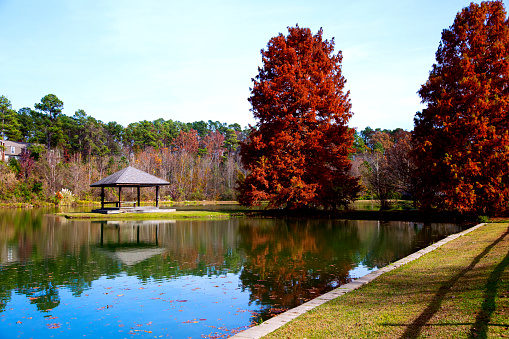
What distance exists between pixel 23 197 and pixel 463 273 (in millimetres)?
47218

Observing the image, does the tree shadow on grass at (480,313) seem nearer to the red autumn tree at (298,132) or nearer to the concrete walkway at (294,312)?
the concrete walkway at (294,312)

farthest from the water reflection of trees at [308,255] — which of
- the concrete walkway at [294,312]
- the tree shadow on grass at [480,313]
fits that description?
the tree shadow on grass at [480,313]

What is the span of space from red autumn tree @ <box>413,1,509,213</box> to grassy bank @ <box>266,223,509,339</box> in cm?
1335

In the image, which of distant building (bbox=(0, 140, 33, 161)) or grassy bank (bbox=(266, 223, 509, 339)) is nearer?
grassy bank (bbox=(266, 223, 509, 339))

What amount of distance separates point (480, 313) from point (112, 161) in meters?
60.3

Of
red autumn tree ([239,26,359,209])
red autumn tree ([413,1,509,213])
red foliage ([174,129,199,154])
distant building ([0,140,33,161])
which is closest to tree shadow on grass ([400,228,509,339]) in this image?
red autumn tree ([413,1,509,213])

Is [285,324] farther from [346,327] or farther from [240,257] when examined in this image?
[240,257]

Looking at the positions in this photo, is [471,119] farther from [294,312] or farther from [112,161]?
[112,161]

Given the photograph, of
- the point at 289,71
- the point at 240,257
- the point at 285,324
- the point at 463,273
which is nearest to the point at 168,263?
the point at 240,257

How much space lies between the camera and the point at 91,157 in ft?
197

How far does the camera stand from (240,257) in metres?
13.3

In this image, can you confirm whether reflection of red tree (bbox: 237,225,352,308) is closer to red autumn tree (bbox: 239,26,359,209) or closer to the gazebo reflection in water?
the gazebo reflection in water

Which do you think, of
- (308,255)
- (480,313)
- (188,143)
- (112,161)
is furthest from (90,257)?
(188,143)

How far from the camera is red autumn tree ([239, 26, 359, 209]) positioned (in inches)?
1114
